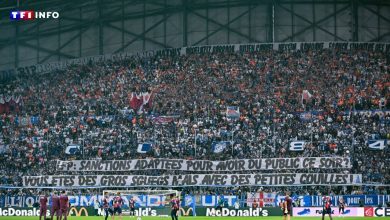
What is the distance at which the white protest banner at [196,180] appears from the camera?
2559 inches

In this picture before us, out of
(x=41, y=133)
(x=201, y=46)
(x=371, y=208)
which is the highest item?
(x=201, y=46)

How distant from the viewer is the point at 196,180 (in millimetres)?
67500

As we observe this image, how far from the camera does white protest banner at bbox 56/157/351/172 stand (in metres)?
66.8

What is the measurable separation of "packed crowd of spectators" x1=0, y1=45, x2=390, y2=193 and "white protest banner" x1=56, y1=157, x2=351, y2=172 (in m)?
1.40

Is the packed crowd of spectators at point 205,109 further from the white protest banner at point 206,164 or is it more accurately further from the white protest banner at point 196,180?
the white protest banner at point 196,180

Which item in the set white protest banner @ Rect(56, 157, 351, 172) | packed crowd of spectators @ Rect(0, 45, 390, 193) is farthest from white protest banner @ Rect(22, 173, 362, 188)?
packed crowd of spectators @ Rect(0, 45, 390, 193)

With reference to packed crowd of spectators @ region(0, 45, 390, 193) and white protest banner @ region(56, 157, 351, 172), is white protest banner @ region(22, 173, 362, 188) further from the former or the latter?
packed crowd of spectators @ region(0, 45, 390, 193)

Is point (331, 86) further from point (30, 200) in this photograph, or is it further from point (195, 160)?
point (30, 200)

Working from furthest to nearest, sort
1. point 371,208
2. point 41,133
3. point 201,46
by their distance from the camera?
1. point 201,46
2. point 41,133
3. point 371,208

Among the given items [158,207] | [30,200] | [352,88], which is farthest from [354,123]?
[30,200]

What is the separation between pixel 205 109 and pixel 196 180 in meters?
12.0

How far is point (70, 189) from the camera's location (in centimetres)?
Answer: 6906

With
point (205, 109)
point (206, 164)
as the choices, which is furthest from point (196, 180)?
point (205, 109)

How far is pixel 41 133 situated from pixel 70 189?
10.9 meters
